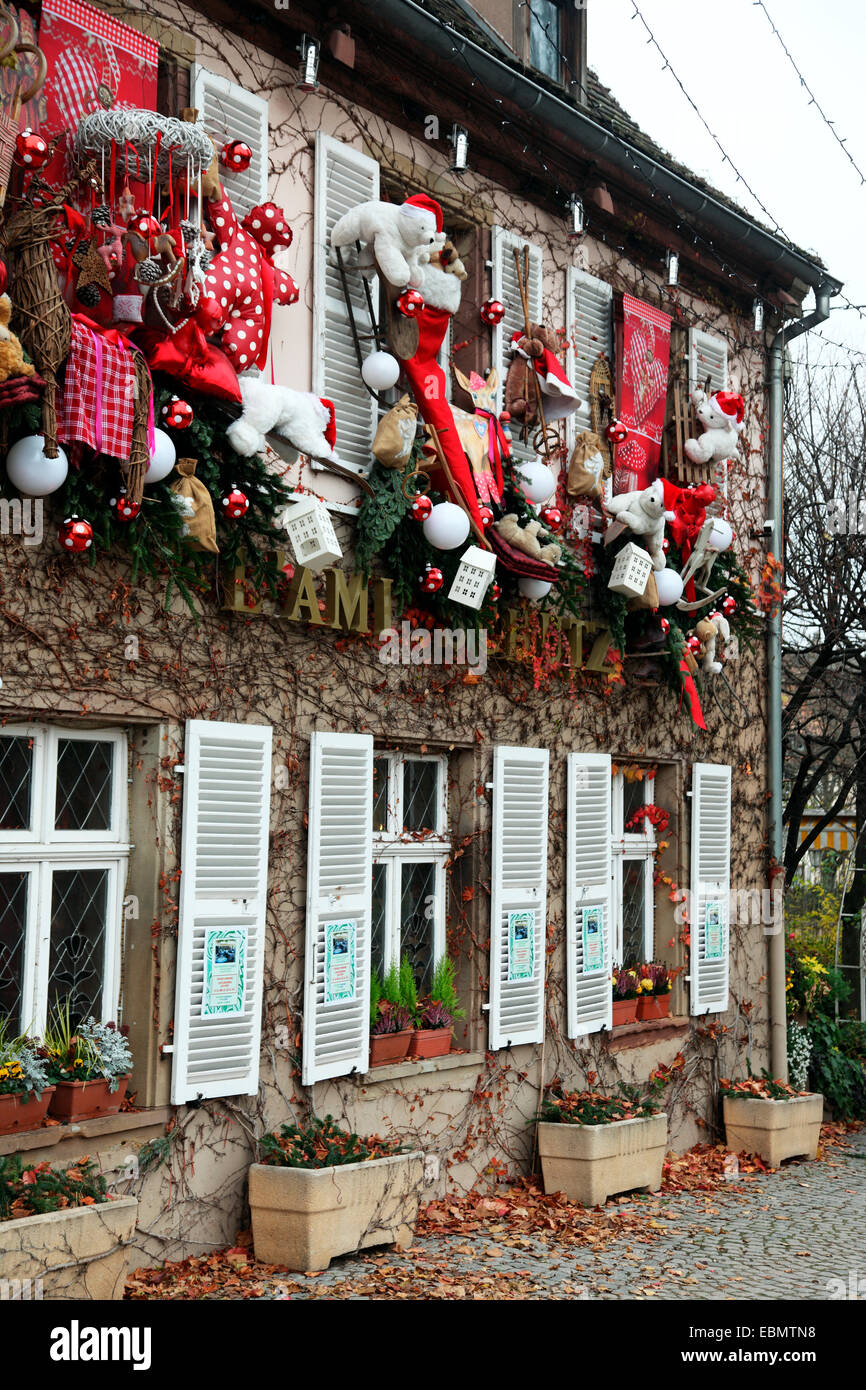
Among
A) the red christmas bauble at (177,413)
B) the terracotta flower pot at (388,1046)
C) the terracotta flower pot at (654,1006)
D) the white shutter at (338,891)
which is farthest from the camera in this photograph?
the terracotta flower pot at (654,1006)

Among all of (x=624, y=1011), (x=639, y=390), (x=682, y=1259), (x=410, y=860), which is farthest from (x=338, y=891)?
(x=639, y=390)

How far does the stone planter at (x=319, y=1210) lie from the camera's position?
5.88 meters

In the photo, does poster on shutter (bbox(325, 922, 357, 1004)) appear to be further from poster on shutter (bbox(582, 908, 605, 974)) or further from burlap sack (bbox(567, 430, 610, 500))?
burlap sack (bbox(567, 430, 610, 500))

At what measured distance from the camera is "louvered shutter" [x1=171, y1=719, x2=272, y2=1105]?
19.4 ft

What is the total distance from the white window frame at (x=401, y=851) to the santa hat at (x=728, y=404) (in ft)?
10.7

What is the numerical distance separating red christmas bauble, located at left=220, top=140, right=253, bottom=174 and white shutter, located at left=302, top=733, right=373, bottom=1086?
245cm

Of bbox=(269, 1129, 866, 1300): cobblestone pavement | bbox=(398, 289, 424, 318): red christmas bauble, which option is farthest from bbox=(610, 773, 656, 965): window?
bbox=(398, 289, 424, 318): red christmas bauble

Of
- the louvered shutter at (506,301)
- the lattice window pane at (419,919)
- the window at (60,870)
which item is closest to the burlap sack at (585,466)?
the louvered shutter at (506,301)

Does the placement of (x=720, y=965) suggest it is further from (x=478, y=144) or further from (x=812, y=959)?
(x=478, y=144)

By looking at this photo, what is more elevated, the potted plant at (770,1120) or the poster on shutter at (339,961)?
the poster on shutter at (339,961)

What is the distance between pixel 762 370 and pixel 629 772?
136 inches

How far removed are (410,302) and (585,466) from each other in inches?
73.5

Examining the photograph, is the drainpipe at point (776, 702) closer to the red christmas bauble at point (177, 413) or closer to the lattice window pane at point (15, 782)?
the red christmas bauble at point (177, 413)

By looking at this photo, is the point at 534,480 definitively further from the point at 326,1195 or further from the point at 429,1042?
the point at 326,1195
